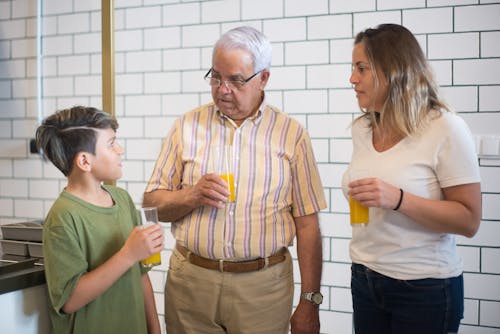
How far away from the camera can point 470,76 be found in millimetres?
2717

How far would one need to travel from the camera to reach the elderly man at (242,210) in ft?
5.93

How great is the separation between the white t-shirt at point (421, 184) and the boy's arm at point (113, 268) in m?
0.69

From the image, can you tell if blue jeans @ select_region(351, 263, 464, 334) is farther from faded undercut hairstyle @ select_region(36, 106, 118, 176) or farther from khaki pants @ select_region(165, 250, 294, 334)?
faded undercut hairstyle @ select_region(36, 106, 118, 176)

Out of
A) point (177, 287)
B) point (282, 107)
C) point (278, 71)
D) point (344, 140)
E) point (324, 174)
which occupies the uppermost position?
point (278, 71)

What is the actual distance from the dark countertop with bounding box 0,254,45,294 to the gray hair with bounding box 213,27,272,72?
0.91 meters

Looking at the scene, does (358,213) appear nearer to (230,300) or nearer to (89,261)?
(230,300)

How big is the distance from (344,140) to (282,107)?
40cm

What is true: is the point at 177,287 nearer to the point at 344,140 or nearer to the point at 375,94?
the point at 375,94

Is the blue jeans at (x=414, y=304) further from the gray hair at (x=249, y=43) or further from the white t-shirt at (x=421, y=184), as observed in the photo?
the gray hair at (x=249, y=43)

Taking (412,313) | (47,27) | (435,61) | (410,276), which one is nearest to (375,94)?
(410,276)

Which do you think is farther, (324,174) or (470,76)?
A: (324,174)

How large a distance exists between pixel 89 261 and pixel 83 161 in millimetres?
292

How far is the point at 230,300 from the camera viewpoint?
181cm

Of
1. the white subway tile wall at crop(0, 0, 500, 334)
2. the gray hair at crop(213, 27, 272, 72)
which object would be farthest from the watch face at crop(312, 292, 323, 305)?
the white subway tile wall at crop(0, 0, 500, 334)
